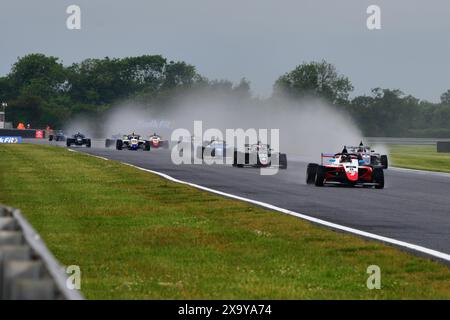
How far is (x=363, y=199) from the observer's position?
2509 cm

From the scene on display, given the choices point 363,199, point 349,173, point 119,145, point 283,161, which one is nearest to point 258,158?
point 283,161

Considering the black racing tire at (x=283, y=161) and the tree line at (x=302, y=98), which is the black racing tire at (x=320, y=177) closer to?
the black racing tire at (x=283, y=161)

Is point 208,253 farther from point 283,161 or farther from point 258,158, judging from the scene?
point 258,158

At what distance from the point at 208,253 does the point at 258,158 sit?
30.3 meters

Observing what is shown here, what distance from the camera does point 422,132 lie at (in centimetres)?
14688

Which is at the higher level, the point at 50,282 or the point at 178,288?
the point at 50,282

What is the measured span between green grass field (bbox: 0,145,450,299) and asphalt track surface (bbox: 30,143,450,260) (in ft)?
4.11

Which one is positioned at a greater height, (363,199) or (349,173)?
(349,173)

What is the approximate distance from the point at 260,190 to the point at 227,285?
17.4 meters

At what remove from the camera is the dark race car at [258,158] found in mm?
43188

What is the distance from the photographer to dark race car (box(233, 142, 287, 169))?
142 feet
